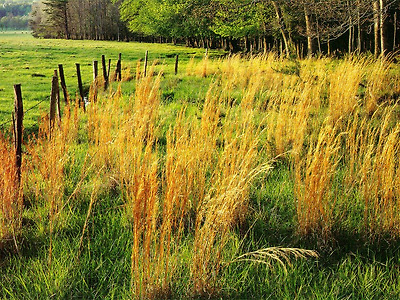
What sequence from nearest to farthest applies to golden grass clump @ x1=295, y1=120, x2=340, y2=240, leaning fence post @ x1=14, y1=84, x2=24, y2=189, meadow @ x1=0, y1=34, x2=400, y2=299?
meadow @ x1=0, y1=34, x2=400, y2=299 → golden grass clump @ x1=295, y1=120, x2=340, y2=240 → leaning fence post @ x1=14, y1=84, x2=24, y2=189

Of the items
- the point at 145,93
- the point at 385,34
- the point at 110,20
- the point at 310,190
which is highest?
the point at 110,20

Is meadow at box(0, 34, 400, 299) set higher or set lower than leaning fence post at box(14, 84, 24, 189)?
lower

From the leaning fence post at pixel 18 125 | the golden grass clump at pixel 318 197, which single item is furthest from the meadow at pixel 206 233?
the leaning fence post at pixel 18 125

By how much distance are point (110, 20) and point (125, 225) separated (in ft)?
207

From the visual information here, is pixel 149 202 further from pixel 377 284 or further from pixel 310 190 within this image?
pixel 377 284

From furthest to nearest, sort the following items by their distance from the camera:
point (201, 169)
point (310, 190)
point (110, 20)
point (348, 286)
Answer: point (110, 20), point (201, 169), point (310, 190), point (348, 286)

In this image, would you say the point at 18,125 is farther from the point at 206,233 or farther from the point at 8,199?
the point at 206,233

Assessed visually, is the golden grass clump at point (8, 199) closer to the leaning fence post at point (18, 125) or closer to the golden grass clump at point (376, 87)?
the leaning fence post at point (18, 125)

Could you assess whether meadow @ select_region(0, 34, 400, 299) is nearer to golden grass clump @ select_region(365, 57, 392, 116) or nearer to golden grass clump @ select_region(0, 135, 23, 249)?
golden grass clump @ select_region(0, 135, 23, 249)

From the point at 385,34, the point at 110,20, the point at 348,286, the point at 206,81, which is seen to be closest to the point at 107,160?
the point at 348,286

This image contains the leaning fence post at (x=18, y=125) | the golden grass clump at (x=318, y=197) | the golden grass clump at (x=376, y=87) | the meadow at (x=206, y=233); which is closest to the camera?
the meadow at (x=206, y=233)

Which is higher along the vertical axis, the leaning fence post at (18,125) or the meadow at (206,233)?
the leaning fence post at (18,125)

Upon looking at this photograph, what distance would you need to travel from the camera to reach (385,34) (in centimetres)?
1107

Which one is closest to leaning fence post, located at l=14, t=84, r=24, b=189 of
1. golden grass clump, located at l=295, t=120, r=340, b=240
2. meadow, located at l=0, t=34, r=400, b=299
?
meadow, located at l=0, t=34, r=400, b=299
